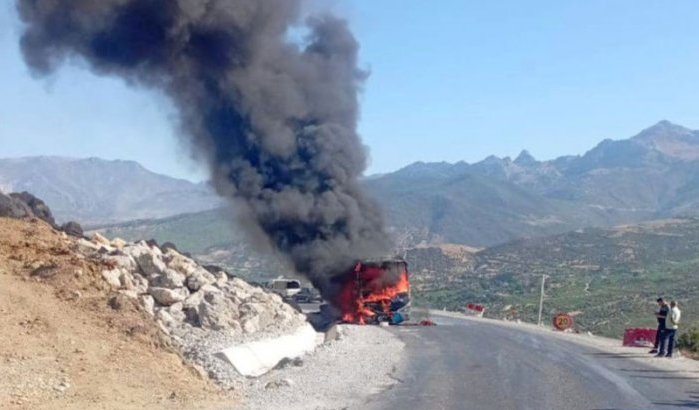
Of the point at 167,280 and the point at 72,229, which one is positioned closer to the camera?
the point at 167,280

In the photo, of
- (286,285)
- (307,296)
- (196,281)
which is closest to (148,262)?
(196,281)

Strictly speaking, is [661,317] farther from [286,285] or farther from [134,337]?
[286,285]

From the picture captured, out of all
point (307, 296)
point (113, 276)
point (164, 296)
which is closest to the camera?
point (113, 276)

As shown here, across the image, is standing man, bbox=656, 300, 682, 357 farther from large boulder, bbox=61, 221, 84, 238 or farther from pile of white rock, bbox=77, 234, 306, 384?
large boulder, bbox=61, 221, 84, 238

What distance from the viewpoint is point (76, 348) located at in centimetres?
1467

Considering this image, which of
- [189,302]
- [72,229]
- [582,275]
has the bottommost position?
[189,302]

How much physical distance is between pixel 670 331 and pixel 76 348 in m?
15.4

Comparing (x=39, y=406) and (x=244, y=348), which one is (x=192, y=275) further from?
(x=39, y=406)

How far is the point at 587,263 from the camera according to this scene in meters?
81.4

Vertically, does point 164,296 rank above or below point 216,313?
above

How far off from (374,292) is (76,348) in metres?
19.0

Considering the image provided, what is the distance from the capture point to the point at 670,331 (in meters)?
23.8

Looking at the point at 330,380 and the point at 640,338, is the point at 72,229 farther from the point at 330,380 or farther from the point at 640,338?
the point at 640,338

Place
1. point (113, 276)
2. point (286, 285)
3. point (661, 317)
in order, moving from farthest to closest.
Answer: point (286, 285), point (661, 317), point (113, 276)
